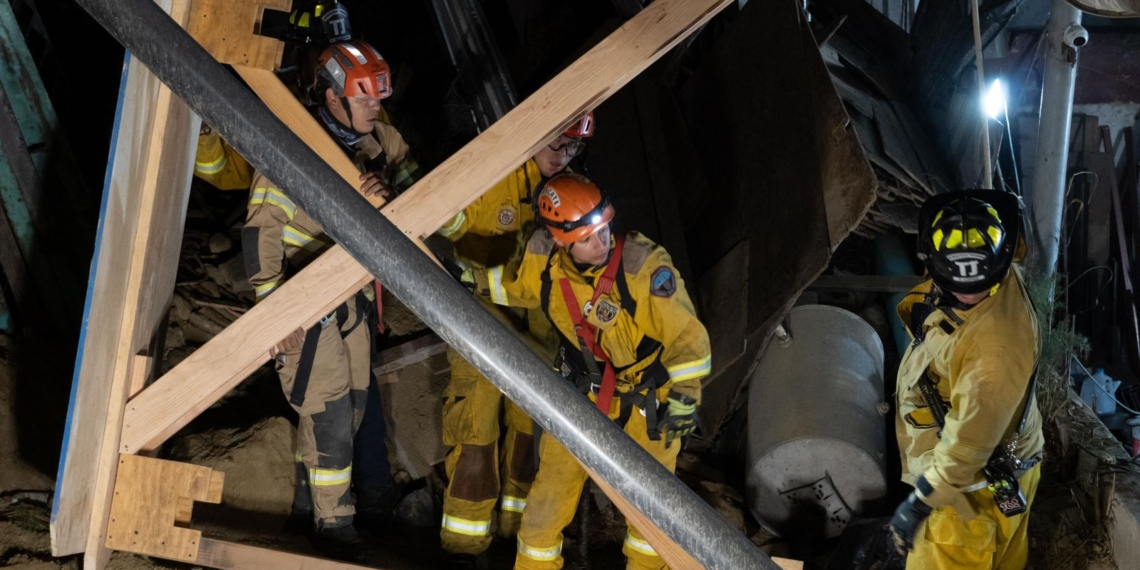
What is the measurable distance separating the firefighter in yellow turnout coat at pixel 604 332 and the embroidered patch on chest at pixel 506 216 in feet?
1.90

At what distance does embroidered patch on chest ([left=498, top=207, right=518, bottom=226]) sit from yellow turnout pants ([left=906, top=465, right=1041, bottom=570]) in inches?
100

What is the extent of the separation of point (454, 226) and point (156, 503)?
8.29 ft

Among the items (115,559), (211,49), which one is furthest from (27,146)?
(211,49)

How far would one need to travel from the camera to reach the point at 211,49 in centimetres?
242

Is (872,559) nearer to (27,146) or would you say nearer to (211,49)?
(211,49)

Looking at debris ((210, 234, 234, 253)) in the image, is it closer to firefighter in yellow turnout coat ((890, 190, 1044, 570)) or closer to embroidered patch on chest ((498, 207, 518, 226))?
embroidered patch on chest ((498, 207, 518, 226))

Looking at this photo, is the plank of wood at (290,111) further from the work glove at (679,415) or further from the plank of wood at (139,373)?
the work glove at (679,415)

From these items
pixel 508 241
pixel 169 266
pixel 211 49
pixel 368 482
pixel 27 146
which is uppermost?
pixel 211 49

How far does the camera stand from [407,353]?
5.53 metres

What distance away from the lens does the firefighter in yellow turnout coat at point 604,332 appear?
4148 mm

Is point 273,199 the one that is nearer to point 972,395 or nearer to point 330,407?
point 330,407

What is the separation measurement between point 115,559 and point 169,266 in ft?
5.99

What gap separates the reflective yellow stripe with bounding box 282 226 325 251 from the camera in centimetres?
429

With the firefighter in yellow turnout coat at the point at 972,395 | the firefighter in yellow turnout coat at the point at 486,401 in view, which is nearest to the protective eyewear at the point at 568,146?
the firefighter in yellow turnout coat at the point at 486,401
